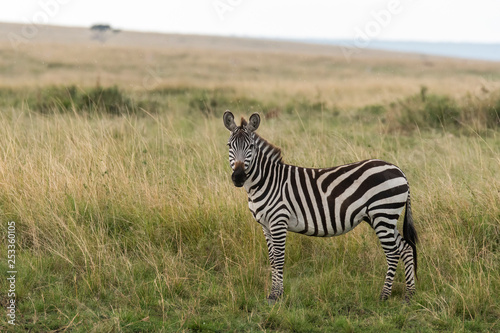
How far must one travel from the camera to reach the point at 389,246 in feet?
15.8

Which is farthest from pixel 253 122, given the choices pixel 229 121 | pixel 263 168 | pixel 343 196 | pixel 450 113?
pixel 450 113

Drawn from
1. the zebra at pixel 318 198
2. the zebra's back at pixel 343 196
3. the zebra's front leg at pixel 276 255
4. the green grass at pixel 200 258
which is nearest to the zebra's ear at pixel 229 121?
the zebra at pixel 318 198

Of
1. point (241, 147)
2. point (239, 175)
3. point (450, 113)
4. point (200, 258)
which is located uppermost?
point (450, 113)

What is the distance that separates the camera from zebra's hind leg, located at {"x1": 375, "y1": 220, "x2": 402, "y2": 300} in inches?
185

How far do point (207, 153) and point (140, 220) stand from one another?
8.38 feet

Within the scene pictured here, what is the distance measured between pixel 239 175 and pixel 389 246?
1.57 meters

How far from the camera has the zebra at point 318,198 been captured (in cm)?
463

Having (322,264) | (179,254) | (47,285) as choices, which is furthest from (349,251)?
(47,285)

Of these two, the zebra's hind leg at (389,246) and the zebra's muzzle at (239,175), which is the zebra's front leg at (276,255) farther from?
the zebra's hind leg at (389,246)

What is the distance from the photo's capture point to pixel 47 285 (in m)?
5.20

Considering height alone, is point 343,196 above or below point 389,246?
above

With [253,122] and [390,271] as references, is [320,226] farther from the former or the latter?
[253,122]

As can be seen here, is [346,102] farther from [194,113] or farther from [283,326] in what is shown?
[283,326]

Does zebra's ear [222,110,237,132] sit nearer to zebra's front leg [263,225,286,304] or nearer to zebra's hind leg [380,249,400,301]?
zebra's front leg [263,225,286,304]
